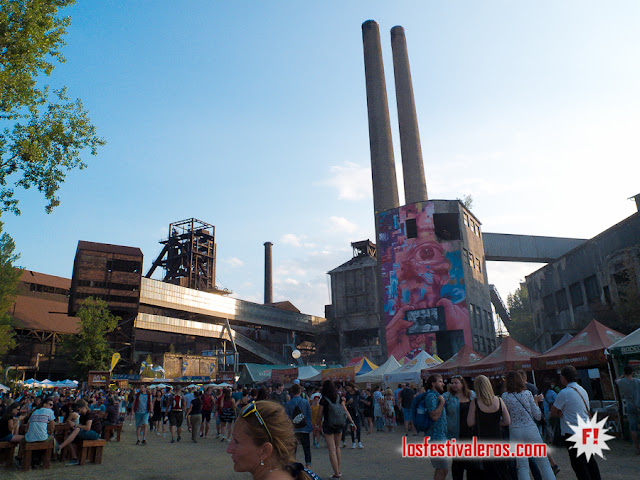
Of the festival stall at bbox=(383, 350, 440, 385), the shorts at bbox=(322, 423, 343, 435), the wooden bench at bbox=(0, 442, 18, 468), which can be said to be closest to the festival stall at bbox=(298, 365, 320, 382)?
the festival stall at bbox=(383, 350, 440, 385)

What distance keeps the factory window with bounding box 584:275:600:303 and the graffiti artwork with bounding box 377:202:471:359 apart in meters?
12.3

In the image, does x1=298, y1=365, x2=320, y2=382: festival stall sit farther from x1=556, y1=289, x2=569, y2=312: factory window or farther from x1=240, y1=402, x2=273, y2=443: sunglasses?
x1=240, y1=402, x2=273, y2=443: sunglasses

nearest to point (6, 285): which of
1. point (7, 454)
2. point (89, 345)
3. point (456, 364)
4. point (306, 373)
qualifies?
point (89, 345)

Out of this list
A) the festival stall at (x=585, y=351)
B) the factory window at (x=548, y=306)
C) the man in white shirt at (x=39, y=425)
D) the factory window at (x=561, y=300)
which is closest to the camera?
the man in white shirt at (x=39, y=425)

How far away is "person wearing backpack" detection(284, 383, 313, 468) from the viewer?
908 centimetres

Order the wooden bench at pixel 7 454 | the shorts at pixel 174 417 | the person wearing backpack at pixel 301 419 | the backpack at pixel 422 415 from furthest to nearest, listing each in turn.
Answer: the shorts at pixel 174 417 < the wooden bench at pixel 7 454 < the person wearing backpack at pixel 301 419 < the backpack at pixel 422 415

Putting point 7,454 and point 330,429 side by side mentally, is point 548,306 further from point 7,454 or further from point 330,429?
point 7,454

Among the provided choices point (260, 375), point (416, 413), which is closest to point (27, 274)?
point (260, 375)

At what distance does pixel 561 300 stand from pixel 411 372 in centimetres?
2397

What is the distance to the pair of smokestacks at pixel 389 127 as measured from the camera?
57.2 metres

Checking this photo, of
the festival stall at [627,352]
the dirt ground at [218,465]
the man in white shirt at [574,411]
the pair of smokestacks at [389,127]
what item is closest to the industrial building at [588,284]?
the festival stall at [627,352]

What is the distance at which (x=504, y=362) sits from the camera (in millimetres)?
16406

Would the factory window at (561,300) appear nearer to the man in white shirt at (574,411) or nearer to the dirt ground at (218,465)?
the dirt ground at (218,465)

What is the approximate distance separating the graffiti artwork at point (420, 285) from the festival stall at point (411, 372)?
76.8 feet
